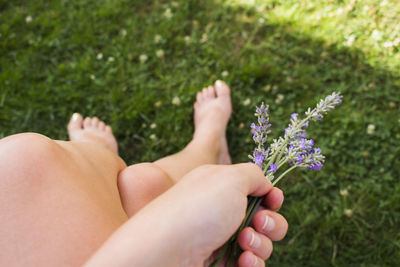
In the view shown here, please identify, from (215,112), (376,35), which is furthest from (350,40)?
(215,112)

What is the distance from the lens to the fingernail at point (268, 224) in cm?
114

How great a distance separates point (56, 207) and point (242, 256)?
0.76 m

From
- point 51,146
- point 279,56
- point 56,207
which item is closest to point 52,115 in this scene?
point 51,146

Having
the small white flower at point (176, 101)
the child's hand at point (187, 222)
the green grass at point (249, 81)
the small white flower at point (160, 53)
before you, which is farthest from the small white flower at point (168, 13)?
the child's hand at point (187, 222)

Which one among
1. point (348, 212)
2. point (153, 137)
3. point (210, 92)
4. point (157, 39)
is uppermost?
point (157, 39)

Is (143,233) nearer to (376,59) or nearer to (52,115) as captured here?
(52,115)

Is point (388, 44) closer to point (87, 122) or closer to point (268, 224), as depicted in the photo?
point (268, 224)

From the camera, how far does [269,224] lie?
115 centimetres

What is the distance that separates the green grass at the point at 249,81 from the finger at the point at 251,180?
1.36m

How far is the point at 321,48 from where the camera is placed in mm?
2660

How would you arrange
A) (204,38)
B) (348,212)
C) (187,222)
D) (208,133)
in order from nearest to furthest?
1. (187,222)
2. (348,212)
3. (208,133)
4. (204,38)

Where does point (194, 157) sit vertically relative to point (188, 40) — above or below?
below

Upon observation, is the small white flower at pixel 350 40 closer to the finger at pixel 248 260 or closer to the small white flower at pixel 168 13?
the small white flower at pixel 168 13

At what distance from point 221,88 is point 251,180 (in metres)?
1.66
